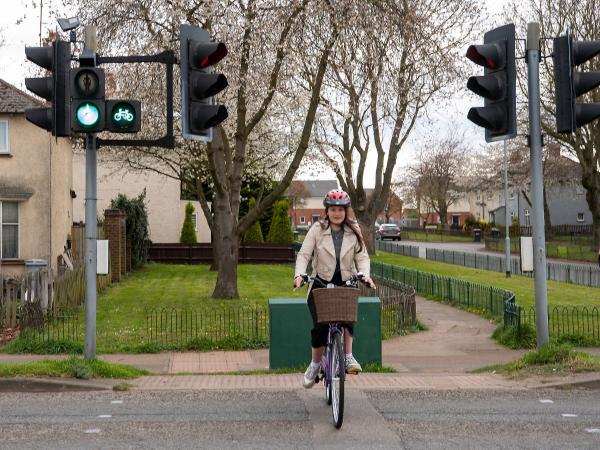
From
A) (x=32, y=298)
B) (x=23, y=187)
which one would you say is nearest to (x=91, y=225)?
(x=32, y=298)

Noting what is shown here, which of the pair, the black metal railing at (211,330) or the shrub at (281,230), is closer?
the black metal railing at (211,330)

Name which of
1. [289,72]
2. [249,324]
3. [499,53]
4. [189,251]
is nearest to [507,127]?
[499,53]

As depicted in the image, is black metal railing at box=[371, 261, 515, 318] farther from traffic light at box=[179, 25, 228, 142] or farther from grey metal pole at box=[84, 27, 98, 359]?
grey metal pole at box=[84, 27, 98, 359]

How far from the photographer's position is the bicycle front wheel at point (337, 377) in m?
7.27

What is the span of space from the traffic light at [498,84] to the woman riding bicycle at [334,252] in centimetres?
266

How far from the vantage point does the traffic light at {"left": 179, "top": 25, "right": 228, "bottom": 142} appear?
966cm

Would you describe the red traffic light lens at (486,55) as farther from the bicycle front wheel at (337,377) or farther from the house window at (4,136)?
the house window at (4,136)

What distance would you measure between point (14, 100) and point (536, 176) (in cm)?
1952

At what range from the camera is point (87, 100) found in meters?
9.66

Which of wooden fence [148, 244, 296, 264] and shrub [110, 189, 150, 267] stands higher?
shrub [110, 189, 150, 267]

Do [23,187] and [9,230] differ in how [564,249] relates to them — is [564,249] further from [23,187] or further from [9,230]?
[9,230]

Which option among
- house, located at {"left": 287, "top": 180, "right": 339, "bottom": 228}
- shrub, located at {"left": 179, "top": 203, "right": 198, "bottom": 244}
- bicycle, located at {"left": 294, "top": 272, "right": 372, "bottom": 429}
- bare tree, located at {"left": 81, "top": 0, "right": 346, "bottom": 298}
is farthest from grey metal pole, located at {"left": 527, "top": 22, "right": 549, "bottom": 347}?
house, located at {"left": 287, "top": 180, "right": 339, "bottom": 228}

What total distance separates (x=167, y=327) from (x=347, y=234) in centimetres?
934

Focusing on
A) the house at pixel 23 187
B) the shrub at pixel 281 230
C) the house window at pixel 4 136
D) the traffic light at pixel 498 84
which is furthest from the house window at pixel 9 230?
the shrub at pixel 281 230
